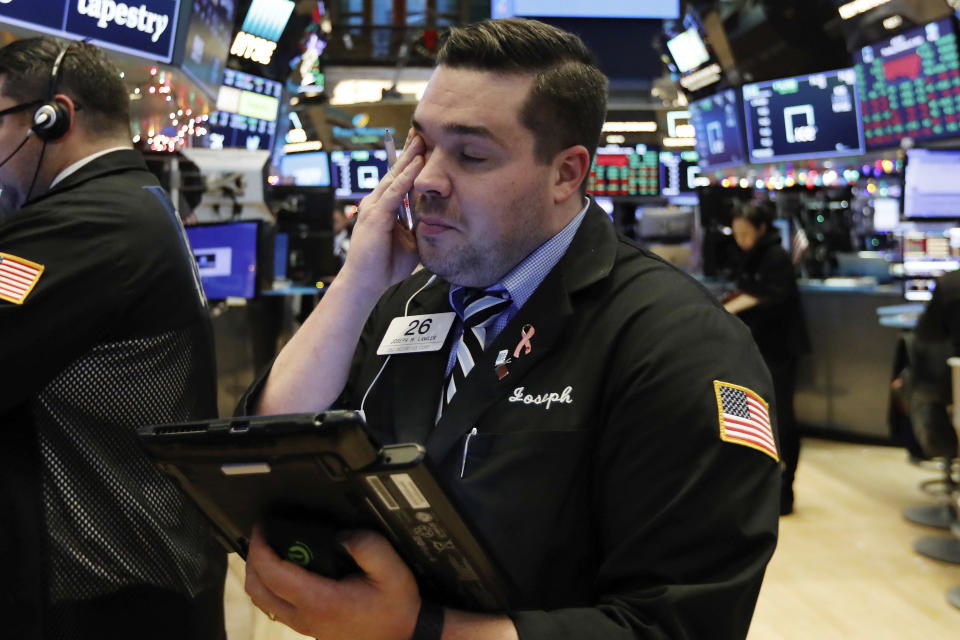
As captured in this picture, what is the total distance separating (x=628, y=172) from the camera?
11.6 meters

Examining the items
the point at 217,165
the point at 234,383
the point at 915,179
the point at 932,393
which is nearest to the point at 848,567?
the point at 932,393

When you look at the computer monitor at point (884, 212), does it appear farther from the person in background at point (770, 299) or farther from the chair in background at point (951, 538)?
the chair in background at point (951, 538)

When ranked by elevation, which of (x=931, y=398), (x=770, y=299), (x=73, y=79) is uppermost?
(x=73, y=79)

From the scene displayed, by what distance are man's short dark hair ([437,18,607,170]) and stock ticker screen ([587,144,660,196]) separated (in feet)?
33.4

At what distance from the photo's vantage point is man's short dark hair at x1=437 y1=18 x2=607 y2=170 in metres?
1.35

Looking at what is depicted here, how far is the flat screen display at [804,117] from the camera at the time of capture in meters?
7.37

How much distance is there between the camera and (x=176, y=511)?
72.8 inches

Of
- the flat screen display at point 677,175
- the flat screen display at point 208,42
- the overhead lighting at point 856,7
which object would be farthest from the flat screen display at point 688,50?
the flat screen display at point 208,42

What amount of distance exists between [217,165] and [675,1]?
147 inches

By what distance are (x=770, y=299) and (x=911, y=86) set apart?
84.0 inches

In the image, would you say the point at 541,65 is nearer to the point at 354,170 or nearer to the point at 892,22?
the point at 892,22

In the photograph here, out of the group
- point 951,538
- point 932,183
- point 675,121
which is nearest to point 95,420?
point 951,538

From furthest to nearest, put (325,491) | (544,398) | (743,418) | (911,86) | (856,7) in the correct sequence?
(856,7)
(911,86)
(544,398)
(743,418)
(325,491)

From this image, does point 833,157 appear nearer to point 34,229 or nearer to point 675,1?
point 675,1
